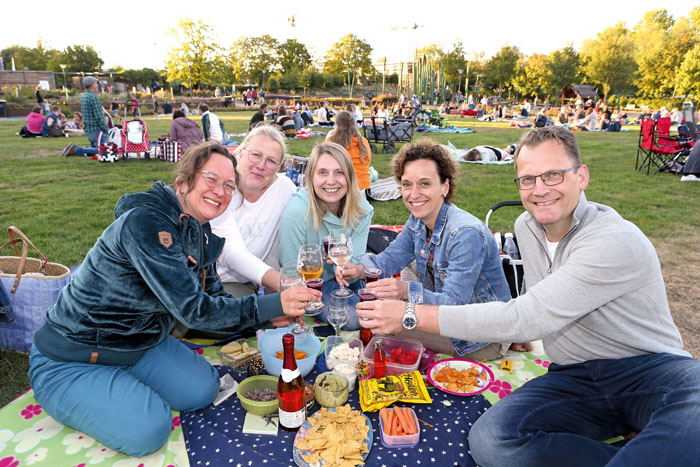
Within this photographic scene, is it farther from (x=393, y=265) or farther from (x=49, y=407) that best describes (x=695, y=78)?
(x=49, y=407)

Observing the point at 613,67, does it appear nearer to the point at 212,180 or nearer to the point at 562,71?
the point at 562,71

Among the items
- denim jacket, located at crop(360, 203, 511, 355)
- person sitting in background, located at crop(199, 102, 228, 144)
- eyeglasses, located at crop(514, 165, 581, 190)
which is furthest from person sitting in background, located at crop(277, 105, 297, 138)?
eyeglasses, located at crop(514, 165, 581, 190)

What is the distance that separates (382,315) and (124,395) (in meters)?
1.72

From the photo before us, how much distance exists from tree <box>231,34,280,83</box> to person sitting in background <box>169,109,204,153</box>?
71593 millimetres

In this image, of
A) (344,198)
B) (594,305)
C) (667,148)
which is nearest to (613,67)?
(667,148)

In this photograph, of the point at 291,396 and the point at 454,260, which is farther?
the point at 454,260

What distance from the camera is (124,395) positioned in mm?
2652

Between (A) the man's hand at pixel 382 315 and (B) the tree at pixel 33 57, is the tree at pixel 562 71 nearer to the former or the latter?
(A) the man's hand at pixel 382 315

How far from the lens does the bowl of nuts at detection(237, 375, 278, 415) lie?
2701 millimetres

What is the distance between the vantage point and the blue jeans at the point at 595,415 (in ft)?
6.67

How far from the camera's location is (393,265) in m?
4.07

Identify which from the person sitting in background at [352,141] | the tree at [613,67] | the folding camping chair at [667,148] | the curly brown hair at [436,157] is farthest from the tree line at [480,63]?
the curly brown hair at [436,157]

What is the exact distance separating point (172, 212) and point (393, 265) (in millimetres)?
2105

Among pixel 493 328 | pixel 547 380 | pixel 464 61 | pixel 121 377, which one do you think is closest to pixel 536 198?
pixel 493 328
